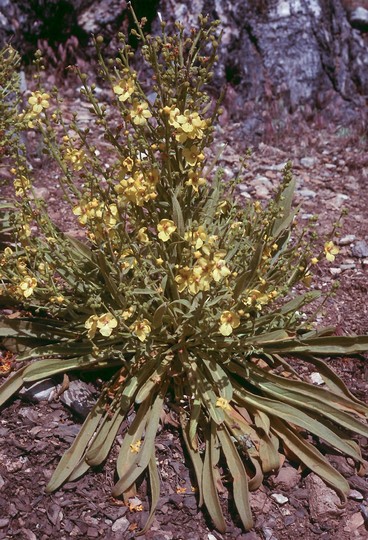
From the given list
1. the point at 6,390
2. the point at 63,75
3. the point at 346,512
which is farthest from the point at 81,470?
the point at 63,75

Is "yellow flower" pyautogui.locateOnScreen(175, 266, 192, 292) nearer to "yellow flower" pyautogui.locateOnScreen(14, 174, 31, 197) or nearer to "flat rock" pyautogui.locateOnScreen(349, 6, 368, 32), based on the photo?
"yellow flower" pyautogui.locateOnScreen(14, 174, 31, 197)

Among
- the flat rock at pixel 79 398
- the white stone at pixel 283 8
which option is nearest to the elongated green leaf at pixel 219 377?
the flat rock at pixel 79 398

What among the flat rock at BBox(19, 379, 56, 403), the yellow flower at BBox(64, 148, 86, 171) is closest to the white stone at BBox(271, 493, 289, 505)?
the flat rock at BBox(19, 379, 56, 403)

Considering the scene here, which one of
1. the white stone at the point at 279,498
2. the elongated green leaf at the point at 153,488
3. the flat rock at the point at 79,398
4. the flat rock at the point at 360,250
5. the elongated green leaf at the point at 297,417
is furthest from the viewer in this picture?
the flat rock at the point at 360,250

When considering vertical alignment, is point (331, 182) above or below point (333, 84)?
below

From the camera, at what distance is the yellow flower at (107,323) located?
7.88 feet

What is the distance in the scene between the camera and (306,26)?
20.2 ft

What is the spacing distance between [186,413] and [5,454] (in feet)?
2.57

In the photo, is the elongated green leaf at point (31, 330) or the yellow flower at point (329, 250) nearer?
the yellow flower at point (329, 250)

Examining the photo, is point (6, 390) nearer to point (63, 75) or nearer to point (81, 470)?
point (81, 470)

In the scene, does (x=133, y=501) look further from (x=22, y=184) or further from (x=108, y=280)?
(x=22, y=184)

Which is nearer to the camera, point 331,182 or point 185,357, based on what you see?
point 185,357

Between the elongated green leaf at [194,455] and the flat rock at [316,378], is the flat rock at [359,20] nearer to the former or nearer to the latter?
the flat rock at [316,378]

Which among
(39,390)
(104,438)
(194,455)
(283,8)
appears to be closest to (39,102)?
(39,390)
